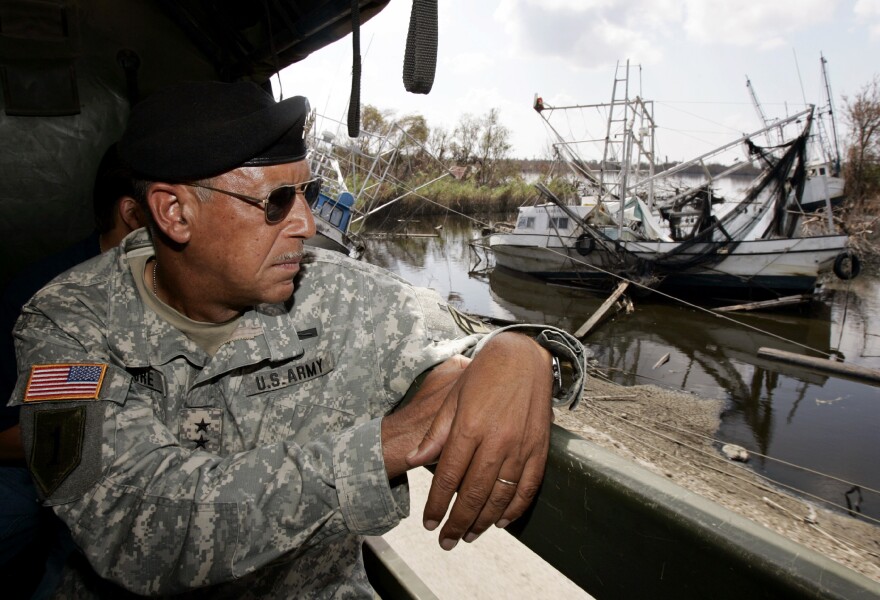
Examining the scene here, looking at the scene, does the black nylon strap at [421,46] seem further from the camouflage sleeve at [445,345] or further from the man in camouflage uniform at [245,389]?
the camouflage sleeve at [445,345]

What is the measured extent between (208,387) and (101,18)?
1966mm

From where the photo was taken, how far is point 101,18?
223cm

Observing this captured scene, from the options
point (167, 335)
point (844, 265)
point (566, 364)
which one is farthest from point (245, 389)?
point (844, 265)

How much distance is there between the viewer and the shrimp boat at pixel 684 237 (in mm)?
13359

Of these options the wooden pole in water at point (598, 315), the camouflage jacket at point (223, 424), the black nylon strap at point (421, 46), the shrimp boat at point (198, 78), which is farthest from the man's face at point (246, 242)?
the wooden pole in water at point (598, 315)

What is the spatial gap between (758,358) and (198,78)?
39.1ft

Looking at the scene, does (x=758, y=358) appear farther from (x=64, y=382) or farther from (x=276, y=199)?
(x=64, y=382)

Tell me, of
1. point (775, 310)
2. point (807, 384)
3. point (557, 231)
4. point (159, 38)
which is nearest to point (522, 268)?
point (557, 231)

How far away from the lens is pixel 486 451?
34.9 inches

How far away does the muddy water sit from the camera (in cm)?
681

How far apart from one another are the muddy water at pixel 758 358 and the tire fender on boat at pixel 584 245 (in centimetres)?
138

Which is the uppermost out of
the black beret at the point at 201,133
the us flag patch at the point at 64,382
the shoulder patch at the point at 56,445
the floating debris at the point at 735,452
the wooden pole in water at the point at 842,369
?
the black beret at the point at 201,133

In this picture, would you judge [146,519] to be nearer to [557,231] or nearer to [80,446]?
[80,446]

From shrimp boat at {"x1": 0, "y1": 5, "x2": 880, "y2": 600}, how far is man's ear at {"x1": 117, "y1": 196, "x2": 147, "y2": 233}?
2.00 feet
